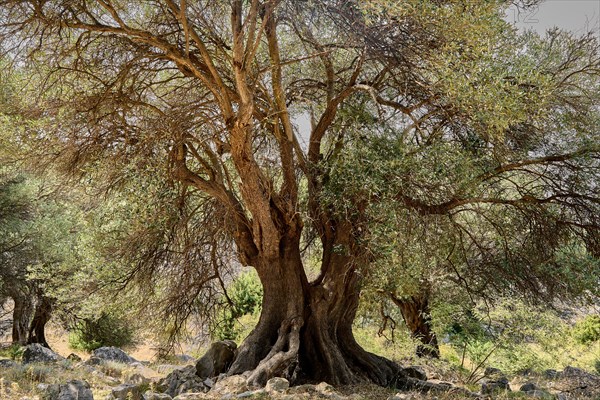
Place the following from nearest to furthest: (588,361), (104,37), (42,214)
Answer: (104,37) → (588,361) → (42,214)

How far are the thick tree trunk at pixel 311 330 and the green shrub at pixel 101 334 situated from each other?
9690mm

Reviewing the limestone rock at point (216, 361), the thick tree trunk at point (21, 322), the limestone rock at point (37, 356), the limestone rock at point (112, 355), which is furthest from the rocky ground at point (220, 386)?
the thick tree trunk at point (21, 322)

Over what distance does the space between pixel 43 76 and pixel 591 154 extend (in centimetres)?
794

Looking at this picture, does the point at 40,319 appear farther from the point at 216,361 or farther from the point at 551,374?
the point at 551,374

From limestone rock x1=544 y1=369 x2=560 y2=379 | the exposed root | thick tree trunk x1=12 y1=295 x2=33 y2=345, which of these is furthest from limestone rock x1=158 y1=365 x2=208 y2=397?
thick tree trunk x1=12 y1=295 x2=33 y2=345

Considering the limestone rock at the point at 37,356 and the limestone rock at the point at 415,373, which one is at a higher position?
the limestone rock at the point at 415,373

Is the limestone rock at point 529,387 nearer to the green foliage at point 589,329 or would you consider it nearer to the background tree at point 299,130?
the background tree at point 299,130

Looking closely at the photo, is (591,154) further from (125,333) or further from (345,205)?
(125,333)

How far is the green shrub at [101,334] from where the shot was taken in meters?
16.7

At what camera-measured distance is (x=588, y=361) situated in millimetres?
12773

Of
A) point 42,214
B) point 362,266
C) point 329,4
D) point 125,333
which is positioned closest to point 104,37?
point 329,4

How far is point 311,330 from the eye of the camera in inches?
324

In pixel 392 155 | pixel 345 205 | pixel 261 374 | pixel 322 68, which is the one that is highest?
pixel 322 68

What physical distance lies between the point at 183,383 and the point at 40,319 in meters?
11.1
